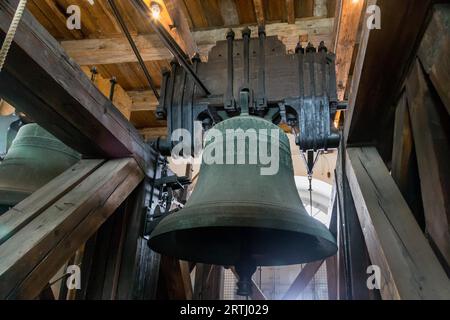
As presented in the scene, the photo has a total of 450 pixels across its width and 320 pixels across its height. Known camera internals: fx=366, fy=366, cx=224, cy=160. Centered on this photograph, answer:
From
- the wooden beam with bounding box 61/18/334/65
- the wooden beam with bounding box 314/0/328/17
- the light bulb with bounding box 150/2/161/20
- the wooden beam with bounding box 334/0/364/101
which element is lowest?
the light bulb with bounding box 150/2/161/20

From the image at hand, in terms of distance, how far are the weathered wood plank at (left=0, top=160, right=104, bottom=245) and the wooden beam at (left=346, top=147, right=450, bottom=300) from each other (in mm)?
1093

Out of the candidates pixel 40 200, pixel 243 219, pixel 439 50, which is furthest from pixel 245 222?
pixel 40 200

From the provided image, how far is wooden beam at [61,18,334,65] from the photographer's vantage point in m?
3.00

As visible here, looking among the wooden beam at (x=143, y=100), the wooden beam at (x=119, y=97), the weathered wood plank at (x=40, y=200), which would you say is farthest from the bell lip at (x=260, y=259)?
the wooden beam at (x=143, y=100)

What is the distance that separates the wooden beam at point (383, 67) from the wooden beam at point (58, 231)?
1.00 metres

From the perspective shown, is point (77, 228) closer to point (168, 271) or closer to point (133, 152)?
point (133, 152)

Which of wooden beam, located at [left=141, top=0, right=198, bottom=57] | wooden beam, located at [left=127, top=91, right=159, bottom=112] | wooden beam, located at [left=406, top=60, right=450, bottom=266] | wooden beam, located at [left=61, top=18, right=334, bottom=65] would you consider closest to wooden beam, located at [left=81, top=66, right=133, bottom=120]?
wooden beam, located at [left=127, top=91, right=159, bottom=112]

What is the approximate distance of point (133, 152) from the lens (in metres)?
1.72

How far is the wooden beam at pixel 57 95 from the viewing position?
42.5 inches

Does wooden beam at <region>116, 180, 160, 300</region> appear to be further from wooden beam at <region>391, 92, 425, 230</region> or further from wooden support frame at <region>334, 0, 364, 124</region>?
wooden support frame at <region>334, 0, 364, 124</region>

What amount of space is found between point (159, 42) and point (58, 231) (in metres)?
2.27

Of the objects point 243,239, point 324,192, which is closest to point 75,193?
point 243,239

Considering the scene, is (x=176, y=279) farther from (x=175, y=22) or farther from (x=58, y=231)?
(x=175, y=22)
